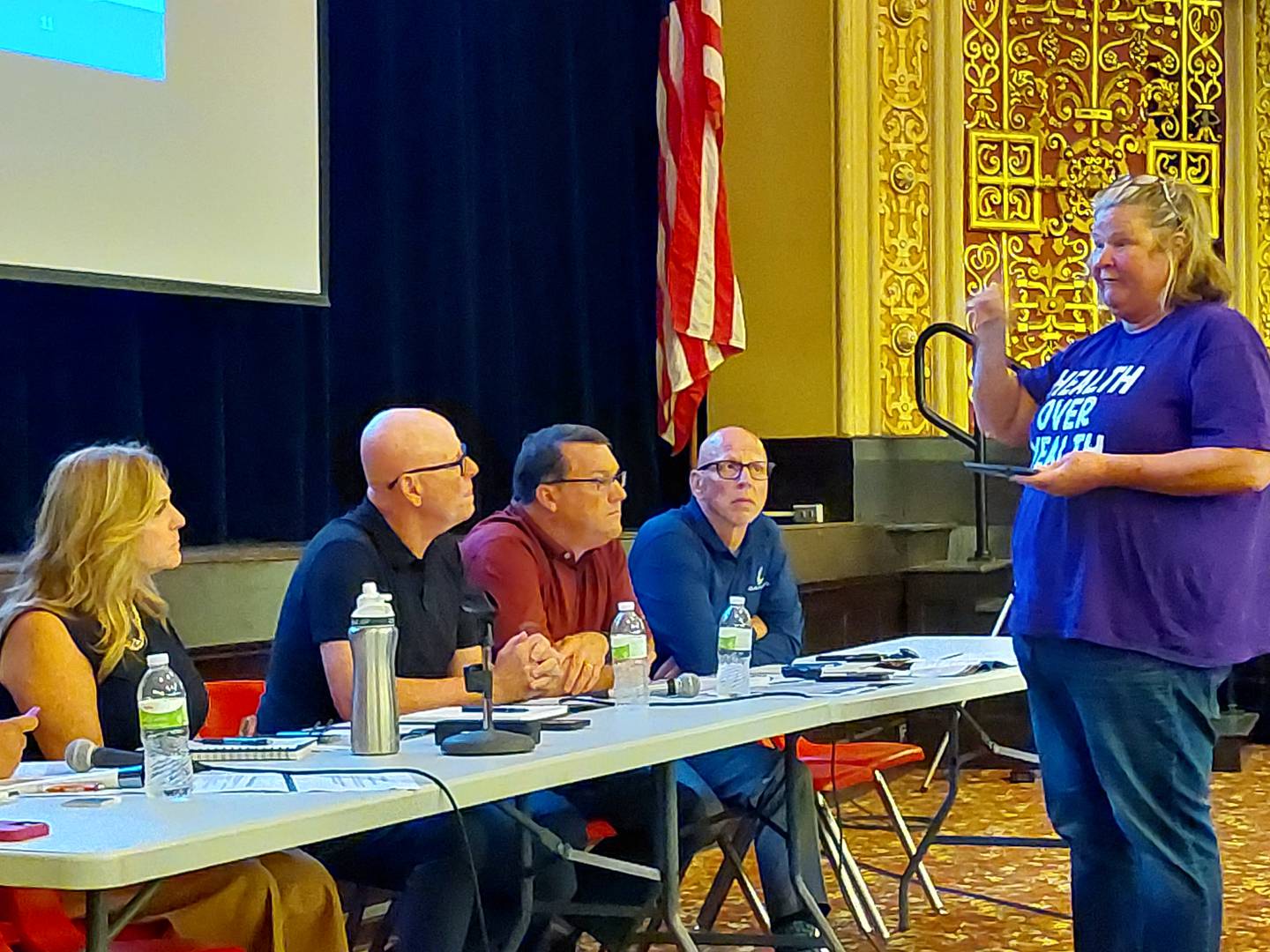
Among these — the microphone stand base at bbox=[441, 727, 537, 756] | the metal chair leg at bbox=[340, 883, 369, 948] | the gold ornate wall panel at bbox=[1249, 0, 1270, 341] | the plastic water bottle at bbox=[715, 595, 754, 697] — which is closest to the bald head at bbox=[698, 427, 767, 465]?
the plastic water bottle at bbox=[715, 595, 754, 697]

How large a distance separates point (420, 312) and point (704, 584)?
2.44 metres

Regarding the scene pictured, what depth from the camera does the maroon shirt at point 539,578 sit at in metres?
3.50

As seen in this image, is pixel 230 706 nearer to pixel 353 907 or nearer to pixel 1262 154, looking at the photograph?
pixel 353 907

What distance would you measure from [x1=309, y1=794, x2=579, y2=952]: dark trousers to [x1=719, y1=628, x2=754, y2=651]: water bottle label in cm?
53

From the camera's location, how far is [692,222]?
6.47 meters

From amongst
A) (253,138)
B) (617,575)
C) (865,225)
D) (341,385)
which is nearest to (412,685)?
(617,575)

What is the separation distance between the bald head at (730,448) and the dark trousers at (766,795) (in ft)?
2.38

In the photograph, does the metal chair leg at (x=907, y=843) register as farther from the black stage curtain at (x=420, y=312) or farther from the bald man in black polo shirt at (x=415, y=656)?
the black stage curtain at (x=420, y=312)

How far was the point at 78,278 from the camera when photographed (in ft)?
14.6

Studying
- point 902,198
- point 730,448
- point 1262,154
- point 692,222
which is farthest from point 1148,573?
point 1262,154

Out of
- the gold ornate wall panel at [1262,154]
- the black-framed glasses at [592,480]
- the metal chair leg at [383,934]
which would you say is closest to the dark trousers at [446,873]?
the metal chair leg at [383,934]

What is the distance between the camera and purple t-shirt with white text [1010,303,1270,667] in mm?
2811

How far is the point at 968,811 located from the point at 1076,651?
8.85 feet

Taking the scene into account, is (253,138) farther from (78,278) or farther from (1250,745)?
(1250,745)
